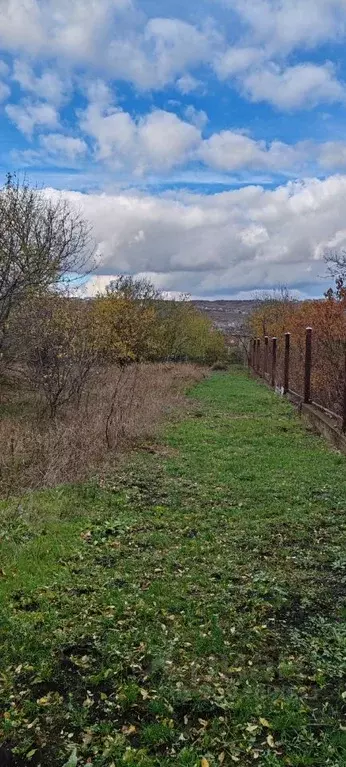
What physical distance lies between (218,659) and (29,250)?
10647 millimetres

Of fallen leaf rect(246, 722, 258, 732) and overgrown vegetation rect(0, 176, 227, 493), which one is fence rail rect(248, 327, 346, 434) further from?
fallen leaf rect(246, 722, 258, 732)

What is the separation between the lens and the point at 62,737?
2678 millimetres

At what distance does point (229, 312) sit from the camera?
219 ft

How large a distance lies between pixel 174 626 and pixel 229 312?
211 feet

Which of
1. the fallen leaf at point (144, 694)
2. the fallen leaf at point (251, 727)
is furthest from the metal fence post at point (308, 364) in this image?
the fallen leaf at point (251, 727)

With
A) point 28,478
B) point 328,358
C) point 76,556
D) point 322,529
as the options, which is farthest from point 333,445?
point 76,556

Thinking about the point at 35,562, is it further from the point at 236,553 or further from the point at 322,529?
the point at 322,529

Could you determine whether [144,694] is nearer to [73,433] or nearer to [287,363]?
[73,433]

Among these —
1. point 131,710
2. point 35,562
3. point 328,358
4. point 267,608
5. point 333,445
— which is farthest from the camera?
point 328,358

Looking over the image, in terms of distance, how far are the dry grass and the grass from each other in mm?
911

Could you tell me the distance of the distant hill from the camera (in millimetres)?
51375

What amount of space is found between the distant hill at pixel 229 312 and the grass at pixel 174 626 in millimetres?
39493

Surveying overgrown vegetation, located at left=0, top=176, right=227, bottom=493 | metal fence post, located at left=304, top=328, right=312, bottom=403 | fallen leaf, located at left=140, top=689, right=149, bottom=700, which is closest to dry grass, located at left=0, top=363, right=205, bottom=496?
overgrown vegetation, located at left=0, top=176, right=227, bottom=493

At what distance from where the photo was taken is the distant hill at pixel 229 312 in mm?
51375
